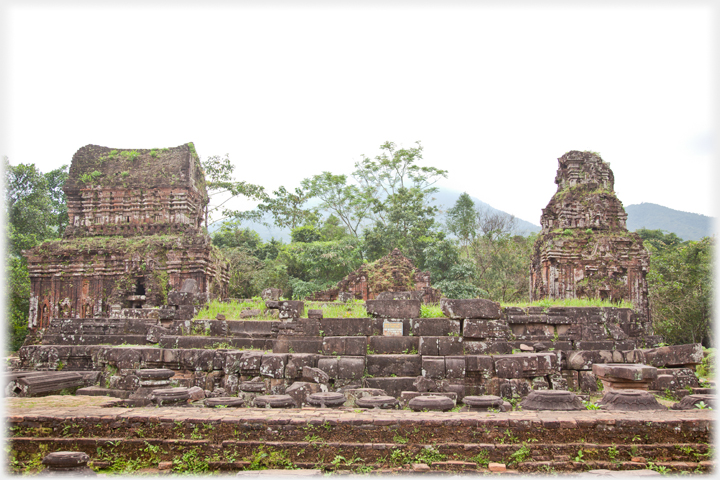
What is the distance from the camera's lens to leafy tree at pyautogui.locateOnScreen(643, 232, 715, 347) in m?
20.1

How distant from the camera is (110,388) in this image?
8328mm

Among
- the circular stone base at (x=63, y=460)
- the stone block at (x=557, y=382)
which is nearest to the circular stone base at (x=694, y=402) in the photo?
the stone block at (x=557, y=382)

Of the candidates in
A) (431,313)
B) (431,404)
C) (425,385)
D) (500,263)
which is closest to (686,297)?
(500,263)

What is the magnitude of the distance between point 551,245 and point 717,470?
1264 centimetres

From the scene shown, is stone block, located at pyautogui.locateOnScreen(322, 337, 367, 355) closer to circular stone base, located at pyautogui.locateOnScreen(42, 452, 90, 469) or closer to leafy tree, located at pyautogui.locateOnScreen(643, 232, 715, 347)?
circular stone base, located at pyautogui.locateOnScreen(42, 452, 90, 469)

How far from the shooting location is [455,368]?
25.7 ft

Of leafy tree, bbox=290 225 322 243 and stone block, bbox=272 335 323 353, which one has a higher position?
leafy tree, bbox=290 225 322 243

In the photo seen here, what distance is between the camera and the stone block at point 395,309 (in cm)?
859

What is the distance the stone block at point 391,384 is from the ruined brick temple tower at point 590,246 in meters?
11.1

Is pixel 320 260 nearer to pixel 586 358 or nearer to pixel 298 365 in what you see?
pixel 298 365

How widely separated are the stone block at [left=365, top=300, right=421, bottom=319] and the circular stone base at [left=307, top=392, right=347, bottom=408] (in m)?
2.16

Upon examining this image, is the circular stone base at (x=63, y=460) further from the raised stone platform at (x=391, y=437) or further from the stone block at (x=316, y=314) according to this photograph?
the stone block at (x=316, y=314)

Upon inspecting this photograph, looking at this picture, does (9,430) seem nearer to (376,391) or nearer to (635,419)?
(376,391)

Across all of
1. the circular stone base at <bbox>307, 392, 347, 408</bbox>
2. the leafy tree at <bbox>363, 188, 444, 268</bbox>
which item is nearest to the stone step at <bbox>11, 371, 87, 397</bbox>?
the circular stone base at <bbox>307, 392, 347, 408</bbox>
